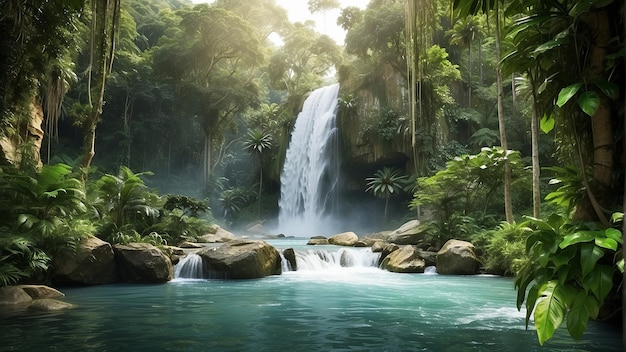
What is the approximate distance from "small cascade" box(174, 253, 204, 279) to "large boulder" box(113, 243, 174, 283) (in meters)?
0.95

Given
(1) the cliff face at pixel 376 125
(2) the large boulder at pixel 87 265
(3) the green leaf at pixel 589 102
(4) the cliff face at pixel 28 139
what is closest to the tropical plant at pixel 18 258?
(2) the large boulder at pixel 87 265

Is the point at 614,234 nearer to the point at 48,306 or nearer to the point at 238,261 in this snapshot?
the point at 48,306

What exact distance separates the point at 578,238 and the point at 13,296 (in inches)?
313

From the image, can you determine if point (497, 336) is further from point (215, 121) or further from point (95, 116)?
point (215, 121)

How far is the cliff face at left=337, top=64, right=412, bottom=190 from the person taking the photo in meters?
26.1

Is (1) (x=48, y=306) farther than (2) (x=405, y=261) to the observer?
No

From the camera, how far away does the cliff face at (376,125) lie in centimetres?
2608

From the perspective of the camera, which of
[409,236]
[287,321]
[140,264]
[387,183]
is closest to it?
[287,321]

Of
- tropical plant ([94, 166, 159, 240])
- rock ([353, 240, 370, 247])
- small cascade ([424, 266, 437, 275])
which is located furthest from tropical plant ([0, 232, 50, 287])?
rock ([353, 240, 370, 247])

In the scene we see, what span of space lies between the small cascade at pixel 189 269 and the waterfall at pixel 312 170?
1746 cm

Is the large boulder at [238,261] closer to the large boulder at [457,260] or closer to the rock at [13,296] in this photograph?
the rock at [13,296]

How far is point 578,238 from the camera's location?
3.00 m

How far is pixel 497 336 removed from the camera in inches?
195

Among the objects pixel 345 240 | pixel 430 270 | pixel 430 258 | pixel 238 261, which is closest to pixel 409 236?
pixel 345 240
